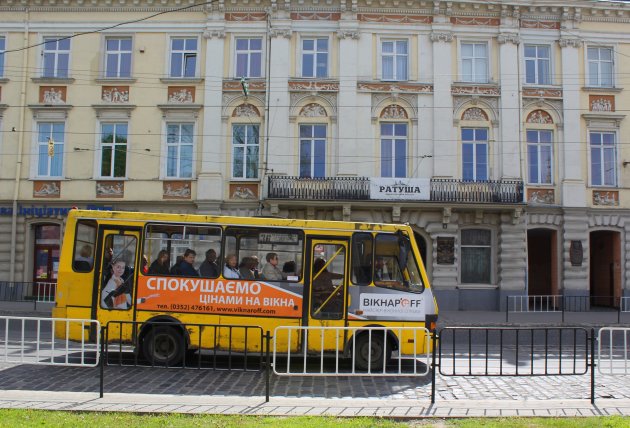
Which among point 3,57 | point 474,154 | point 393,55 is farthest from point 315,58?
point 3,57

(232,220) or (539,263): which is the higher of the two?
(232,220)

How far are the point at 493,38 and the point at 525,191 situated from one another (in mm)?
6549

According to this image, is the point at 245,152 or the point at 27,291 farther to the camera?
the point at 245,152

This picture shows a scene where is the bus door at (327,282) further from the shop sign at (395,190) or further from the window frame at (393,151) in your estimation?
the window frame at (393,151)

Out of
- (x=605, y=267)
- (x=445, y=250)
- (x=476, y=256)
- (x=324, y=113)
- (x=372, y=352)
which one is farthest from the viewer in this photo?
(x=605, y=267)

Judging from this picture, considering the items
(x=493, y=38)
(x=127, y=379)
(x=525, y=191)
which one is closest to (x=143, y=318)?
(x=127, y=379)

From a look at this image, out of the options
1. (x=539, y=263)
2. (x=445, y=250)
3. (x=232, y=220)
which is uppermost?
(x=232, y=220)

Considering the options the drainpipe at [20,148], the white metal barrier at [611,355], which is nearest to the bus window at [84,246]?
the white metal barrier at [611,355]

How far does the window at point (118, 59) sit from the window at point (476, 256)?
1566 centimetres

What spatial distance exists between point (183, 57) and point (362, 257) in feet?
54.4

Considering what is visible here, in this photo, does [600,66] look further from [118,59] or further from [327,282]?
[118,59]

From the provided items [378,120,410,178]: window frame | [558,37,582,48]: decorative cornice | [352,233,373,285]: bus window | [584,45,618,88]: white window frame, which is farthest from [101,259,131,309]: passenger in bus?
[584,45,618,88]: white window frame

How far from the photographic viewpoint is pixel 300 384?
935 centimetres

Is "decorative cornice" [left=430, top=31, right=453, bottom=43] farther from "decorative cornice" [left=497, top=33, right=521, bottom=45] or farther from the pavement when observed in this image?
the pavement
